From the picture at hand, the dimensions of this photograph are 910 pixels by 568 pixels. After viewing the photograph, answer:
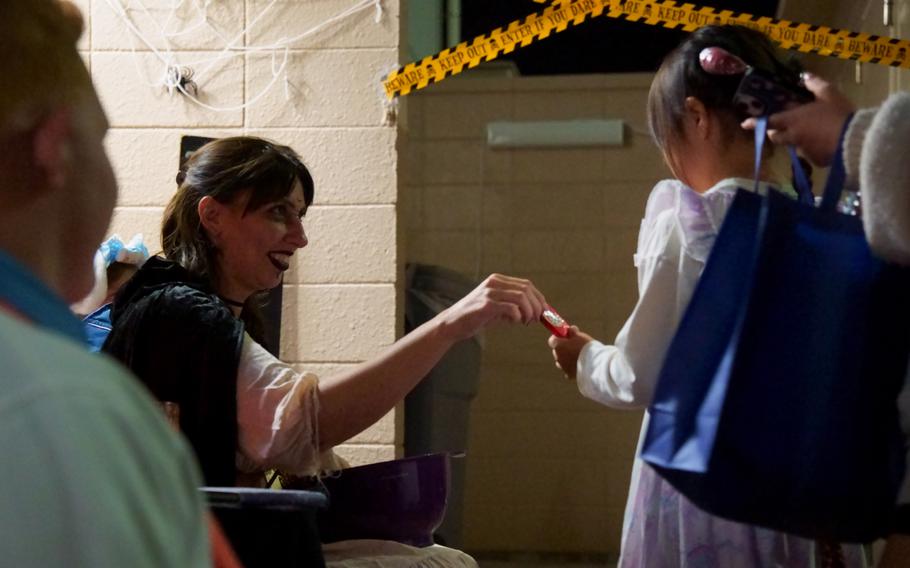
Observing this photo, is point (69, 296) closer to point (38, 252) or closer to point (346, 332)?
point (38, 252)

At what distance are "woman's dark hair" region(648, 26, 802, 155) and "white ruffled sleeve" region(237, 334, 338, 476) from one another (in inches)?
26.6

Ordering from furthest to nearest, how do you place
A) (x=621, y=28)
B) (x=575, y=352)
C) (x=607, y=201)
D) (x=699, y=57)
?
(x=621, y=28)
(x=607, y=201)
(x=575, y=352)
(x=699, y=57)

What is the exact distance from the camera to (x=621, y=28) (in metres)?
5.66

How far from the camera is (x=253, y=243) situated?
1894 millimetres

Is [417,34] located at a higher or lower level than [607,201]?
higher

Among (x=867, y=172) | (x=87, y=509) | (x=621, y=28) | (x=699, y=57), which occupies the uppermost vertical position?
(x=621, y=28)

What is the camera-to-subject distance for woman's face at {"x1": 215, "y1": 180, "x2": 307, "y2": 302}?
74.3 inches

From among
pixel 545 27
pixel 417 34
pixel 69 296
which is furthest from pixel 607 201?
pixel 69 296

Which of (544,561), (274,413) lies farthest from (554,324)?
(544,561)

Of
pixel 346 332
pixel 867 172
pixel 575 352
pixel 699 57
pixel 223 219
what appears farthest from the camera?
pixel 346 332

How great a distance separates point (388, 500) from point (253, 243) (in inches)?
19.9

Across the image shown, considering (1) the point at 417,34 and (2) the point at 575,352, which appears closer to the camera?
(2) the point at 575,352

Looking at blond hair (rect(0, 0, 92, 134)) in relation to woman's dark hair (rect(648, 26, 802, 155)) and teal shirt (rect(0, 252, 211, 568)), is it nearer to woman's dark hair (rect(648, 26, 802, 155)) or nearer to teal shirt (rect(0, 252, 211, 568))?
Result: teal shirt (rect(0, 252, 211, 568))

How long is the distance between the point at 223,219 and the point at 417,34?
3.32m
